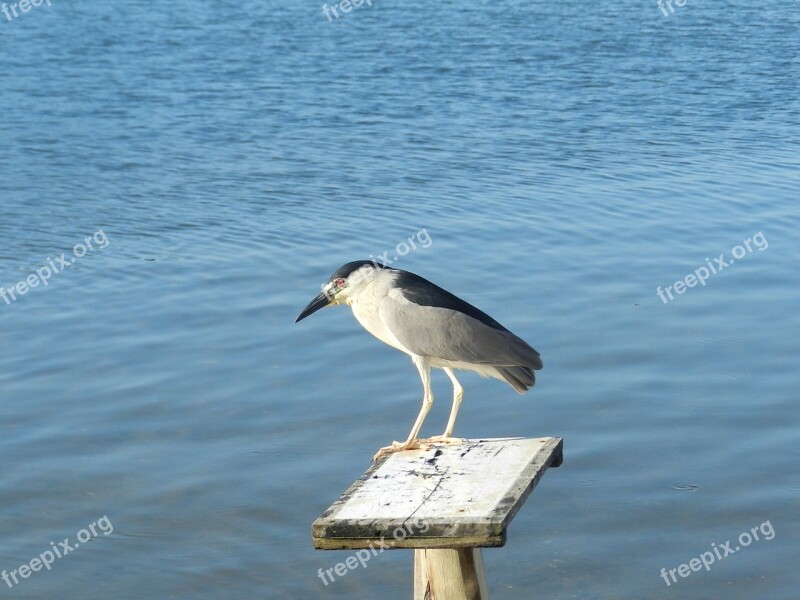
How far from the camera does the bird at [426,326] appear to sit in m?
5.56

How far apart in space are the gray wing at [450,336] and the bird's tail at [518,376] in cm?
6

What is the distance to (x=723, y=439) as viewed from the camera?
7.82 m

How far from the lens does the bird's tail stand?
577 cm

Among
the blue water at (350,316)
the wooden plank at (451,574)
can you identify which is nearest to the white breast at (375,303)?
the wooden plank at (451,574)

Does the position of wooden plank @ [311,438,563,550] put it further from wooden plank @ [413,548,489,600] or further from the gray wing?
the gray wing

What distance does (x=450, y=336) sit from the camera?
5641mm

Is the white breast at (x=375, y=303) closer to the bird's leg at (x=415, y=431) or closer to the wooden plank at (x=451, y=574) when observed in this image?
the bird's leg at (x=415, y=431)

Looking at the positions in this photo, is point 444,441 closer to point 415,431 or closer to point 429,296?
point 415,431

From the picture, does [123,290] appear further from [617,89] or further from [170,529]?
[617,89]

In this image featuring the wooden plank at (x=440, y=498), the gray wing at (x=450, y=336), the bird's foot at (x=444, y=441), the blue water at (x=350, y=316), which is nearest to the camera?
the wooden plank at (x=440, y=498)

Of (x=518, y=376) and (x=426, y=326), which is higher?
(x=426, y=326)

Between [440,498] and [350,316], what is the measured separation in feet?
19.8

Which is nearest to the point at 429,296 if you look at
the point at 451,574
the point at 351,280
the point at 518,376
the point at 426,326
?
the point at 426,326

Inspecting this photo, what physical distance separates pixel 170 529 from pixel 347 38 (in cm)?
1833
